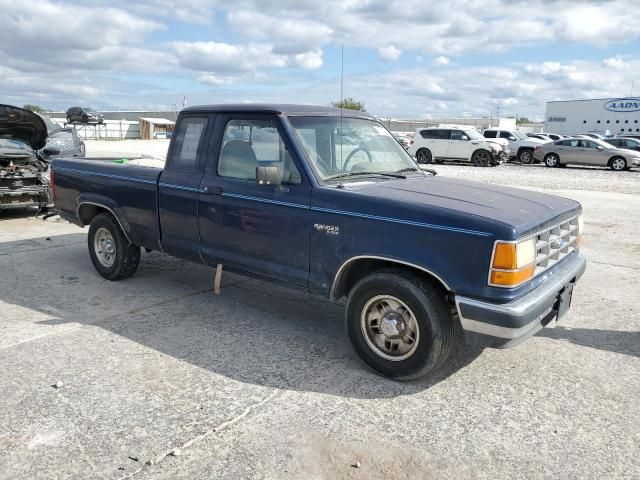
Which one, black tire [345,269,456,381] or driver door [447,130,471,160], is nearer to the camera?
black tire [345,269,456,381]

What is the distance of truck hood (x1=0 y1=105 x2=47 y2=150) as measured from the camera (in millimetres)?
9750

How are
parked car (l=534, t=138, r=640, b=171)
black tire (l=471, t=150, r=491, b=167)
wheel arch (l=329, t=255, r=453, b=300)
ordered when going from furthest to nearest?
black tire (l=471, t=150, r=491, b=167)
parked car (l=534, t=138, r=640, b=171)
wheel arch (l=329, t=255, r=453, b=300)

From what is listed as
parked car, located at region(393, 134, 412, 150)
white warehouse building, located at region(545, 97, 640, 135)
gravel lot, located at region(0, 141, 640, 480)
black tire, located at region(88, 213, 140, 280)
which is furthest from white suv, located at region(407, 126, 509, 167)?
white warehouse building, located at region(545, 97, 640, 135)

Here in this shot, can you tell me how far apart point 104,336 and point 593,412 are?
146 inches

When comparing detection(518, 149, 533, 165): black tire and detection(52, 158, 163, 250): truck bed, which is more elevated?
detection(52, 158, 163, 250): truck bed

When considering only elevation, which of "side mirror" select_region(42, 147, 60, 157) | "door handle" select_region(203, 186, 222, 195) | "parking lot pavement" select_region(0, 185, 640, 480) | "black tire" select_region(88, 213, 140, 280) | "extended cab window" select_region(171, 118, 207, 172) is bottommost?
"parking lot pavement" select_region(0, 185, 640, 480)

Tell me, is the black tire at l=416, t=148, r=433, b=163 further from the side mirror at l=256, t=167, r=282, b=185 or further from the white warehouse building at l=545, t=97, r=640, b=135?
the white warehouse building at l=545, t=97, r=640, b=135

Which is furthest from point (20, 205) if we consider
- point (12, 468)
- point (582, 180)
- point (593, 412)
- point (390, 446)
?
point (582, 180)

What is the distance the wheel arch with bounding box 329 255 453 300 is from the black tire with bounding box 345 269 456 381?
6 cm

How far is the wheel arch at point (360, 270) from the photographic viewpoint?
12.4 ft

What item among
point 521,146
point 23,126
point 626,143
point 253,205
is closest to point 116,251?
point 253,205

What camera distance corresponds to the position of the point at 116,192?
19.1 feet

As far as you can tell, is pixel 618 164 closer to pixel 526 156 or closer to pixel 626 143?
pixel 626 143

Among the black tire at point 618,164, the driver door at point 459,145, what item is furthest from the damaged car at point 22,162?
the black tire at point 618,164
